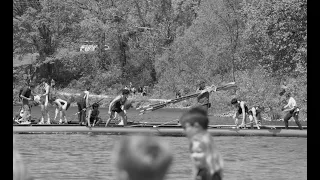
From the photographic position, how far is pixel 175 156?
2197 centimetres

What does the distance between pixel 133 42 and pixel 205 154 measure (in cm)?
5992

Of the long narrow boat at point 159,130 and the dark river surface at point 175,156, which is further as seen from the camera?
the long narrow boat at point 159,130

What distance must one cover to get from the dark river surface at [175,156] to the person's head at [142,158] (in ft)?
44.5

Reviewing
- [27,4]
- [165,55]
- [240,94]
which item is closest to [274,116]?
[240,94]

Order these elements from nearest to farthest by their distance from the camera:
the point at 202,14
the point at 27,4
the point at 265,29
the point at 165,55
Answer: the point at 265,29 < the point at 202,14 < the point at 165,55 < the point at 27,4

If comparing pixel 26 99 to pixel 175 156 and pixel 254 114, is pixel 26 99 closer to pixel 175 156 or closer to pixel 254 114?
pixel 254 114

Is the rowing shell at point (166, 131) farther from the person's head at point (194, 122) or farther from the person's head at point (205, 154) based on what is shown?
the person's head at point (194, 122)

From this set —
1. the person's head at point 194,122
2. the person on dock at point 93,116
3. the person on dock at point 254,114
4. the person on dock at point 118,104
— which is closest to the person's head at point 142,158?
the person's head at point 194,122

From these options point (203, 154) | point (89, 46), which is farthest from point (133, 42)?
point (203, 154)

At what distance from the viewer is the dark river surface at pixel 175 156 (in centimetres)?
1816

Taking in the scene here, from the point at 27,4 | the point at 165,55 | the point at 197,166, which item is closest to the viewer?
the point at 197,166
